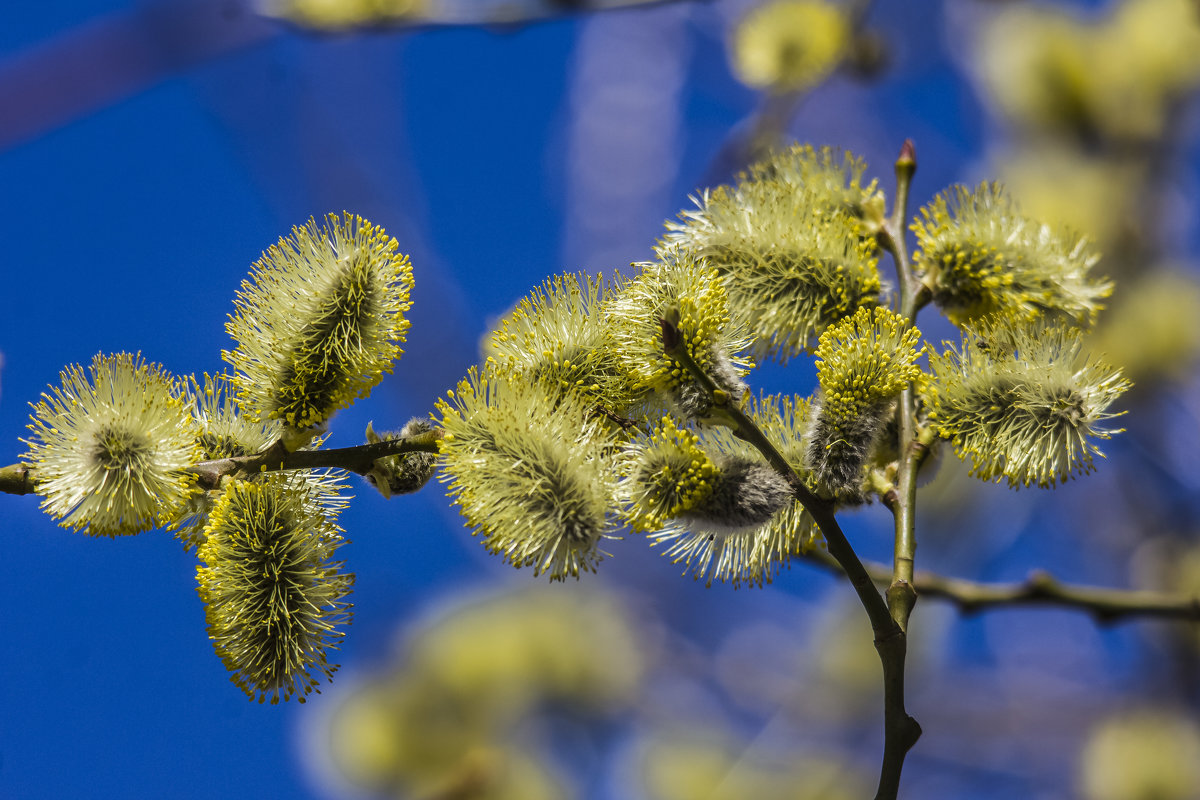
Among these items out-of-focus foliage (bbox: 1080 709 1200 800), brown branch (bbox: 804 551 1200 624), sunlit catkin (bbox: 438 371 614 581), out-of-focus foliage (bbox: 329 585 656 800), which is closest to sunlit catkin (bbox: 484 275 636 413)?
sunlit catkin (bbox: 438 371 614 581)

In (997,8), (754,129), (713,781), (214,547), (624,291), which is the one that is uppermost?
(997,8)

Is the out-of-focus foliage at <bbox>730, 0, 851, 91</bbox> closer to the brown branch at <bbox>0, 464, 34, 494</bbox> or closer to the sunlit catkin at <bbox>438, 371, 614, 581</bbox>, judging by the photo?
the sunlit catkin at <bbox>438, 371, 614, 581</bbox>

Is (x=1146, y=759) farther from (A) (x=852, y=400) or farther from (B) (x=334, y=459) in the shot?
(B) (x=334, y=459)

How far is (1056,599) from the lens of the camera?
2055 mm

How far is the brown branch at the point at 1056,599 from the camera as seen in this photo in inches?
80.6

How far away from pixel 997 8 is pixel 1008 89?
518 millimetres

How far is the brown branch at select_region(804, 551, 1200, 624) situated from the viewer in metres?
2.05

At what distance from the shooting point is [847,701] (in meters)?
4.47

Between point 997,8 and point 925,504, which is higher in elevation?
point 997,8

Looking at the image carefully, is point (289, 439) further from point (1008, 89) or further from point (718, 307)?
point (1008, 89)

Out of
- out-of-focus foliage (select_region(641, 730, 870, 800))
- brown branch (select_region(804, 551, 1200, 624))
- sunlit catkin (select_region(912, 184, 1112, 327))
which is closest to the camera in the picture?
sunlit catkin (select_region(912, 184, 1112, 327))

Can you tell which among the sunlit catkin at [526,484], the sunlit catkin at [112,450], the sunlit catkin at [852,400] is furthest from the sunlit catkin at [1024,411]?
the sunlit catkin at [112,450]

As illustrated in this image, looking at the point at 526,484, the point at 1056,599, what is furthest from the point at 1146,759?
the point at 526,484

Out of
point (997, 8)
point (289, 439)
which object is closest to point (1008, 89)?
point (997, 8)
